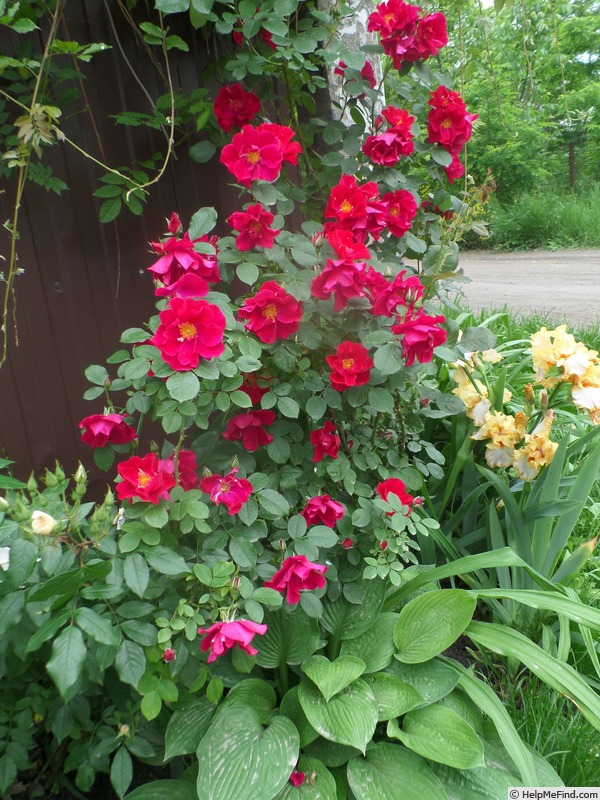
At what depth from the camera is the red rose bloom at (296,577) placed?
1.29 m

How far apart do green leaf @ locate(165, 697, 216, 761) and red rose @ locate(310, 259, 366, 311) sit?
94cm

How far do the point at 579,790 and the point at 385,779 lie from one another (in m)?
0.43

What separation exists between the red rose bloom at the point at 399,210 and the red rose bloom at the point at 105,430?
86cm

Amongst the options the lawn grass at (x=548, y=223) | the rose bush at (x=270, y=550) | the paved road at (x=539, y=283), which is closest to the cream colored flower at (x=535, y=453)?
the rose bush at (x=270, y=550)

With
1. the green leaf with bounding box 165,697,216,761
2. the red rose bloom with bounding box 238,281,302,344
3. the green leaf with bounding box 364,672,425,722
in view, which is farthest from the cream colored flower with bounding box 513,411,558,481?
the green leaf with bounding box 165,697,216,761

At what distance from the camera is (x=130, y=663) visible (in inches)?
44.0

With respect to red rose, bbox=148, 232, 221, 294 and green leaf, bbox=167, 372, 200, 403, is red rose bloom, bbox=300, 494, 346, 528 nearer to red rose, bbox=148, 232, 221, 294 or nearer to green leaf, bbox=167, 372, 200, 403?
green leaf, bbox=167, 372, 200, 403

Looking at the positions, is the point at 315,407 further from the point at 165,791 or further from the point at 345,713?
the point at 165,791

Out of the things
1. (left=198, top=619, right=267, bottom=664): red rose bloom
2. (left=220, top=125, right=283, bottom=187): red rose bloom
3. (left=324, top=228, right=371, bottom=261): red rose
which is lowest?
(left=198, top=619, right=267, bottom=664): red rose bloom

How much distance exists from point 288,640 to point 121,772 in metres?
0.46

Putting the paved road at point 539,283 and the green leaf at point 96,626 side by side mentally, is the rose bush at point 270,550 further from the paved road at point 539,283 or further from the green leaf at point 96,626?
the paved road at point 539,283

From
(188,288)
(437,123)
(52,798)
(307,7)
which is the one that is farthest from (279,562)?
(307,7)

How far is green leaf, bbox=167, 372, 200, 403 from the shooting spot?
1.13 metres

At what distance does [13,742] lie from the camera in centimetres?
123
